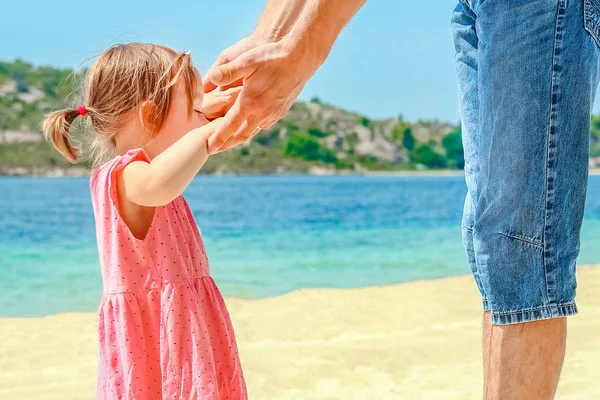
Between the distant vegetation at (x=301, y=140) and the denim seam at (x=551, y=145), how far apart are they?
151ft

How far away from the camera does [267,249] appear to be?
1373 cm

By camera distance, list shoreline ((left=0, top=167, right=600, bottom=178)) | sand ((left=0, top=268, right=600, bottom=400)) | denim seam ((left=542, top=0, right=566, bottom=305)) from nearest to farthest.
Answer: denim seam ((left=542, top=0, right=566, bottom=305)), sand ((left=0, top=268, right=600, bottom=400)), shoreline ((left=0, top=167, right=600, bottom=178))

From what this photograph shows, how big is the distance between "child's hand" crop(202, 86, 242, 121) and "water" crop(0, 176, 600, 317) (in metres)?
5.70

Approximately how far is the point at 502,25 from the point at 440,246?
491 inches

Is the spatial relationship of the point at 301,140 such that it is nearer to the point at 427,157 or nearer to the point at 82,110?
the point at 427,157

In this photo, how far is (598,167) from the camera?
2478 inches

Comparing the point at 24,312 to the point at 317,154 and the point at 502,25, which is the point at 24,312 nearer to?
the point at 502,25

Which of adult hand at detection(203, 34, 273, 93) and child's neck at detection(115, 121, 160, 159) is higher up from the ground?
adult hand at detection(203, 34, 273, 93)

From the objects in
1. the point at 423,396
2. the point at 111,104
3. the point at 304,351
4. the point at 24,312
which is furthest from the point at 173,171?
the point at 24,312

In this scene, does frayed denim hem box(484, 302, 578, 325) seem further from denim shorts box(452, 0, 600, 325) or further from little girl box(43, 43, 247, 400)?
little girl box(43, 43, 247, 400)

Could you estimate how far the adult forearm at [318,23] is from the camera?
6.64 feet

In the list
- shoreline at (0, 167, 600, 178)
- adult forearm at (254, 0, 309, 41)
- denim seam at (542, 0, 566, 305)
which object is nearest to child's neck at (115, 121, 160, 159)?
adult forearm at (254, 0, 309, 41)

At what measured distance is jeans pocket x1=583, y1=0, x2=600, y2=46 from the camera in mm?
1633

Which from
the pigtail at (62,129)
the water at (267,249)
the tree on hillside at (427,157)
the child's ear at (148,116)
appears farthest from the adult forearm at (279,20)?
the tree on hillside at (427,157)
